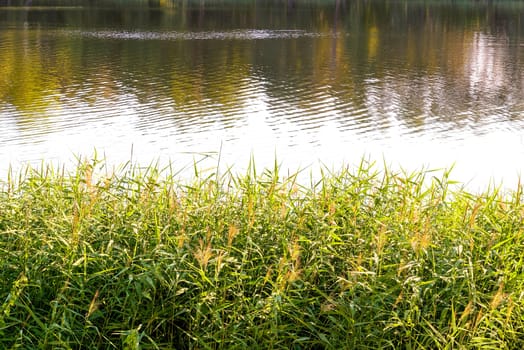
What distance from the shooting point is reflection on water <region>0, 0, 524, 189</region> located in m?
15.3

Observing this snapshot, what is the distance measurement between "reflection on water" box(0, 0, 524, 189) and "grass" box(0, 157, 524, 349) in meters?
1.71

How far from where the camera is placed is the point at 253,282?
4.75 m

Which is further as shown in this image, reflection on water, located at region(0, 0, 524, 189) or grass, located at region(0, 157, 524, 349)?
reflection on water, located at region(0, 0, 524, 189)

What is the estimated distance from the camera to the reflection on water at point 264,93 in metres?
15.3

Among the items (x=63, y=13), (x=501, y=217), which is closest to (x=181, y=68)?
(x=501, y=217)

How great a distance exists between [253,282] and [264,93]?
16997 mm

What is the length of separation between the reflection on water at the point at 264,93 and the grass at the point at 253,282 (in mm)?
1714

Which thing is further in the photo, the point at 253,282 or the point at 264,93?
the point at 264,93

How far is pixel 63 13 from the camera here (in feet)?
158

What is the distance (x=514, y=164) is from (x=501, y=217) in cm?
914

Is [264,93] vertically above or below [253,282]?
below

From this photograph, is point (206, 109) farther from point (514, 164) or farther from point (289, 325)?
point (289, 325)

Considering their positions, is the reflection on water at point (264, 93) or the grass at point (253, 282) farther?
the reflection on water at point (264, 93)

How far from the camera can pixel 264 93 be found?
2153 centimetres
